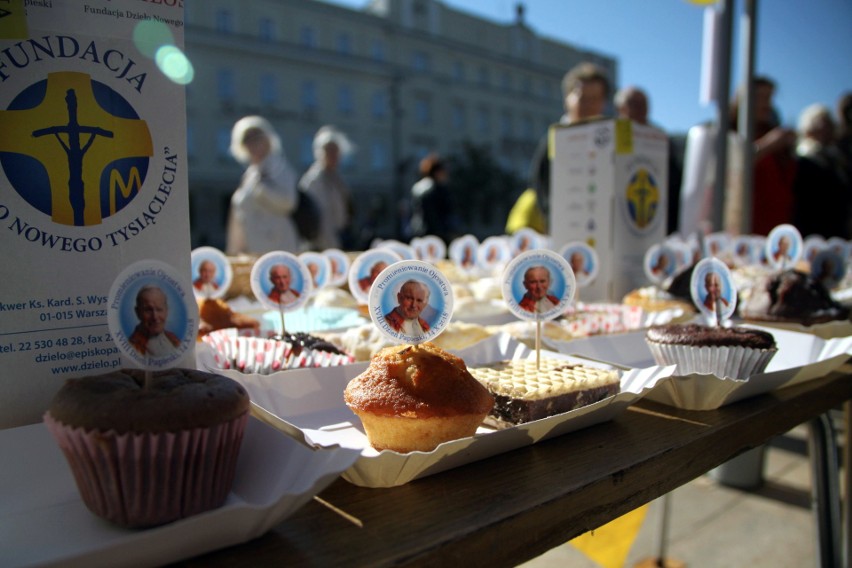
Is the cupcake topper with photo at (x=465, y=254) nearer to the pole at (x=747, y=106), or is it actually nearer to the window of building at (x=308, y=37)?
the pole at (x=747, y=106)

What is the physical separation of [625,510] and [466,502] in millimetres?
334

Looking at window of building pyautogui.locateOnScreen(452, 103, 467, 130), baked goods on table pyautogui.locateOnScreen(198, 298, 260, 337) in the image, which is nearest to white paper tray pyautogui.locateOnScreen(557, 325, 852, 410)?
baked goods on table pyautogui.locateOnScreen(198, 298, 260, 337)

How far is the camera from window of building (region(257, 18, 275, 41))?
103 feet

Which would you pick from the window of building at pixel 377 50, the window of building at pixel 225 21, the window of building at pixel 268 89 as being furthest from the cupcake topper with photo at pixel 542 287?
the window of building at pixel 377 50

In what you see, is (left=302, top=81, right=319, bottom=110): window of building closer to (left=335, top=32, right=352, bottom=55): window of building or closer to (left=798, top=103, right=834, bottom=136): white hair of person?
(left=335, top=32, right=352, bottom=55): window of building

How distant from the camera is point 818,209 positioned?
199 inches

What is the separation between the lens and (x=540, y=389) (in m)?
1.26

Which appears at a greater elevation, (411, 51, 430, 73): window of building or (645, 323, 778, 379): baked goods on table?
(411, 51, 430, 73): window of building

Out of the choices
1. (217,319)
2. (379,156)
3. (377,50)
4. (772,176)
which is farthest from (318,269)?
(377,50)

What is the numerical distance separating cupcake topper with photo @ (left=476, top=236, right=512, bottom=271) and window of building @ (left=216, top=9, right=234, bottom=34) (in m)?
30.7

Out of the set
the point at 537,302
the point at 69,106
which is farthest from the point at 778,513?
the point at 69,106

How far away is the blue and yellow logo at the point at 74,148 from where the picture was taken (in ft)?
3.37

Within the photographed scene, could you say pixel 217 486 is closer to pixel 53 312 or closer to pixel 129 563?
pixel 129 563

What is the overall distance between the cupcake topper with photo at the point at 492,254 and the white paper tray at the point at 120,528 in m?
2.69
